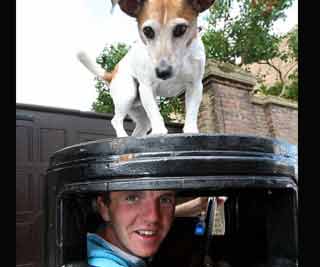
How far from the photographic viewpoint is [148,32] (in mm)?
1114

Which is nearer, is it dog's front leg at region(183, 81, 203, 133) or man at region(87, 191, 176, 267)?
man at region(87, 191, 176, 267)

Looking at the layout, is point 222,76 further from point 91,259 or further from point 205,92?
point 91,259

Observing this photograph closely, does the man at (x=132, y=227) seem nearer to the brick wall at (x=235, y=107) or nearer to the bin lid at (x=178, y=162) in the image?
the bin lid at (x=178, y=162)

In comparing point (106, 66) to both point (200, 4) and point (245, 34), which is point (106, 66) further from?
point (200, 4)

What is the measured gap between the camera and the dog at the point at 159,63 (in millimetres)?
1083

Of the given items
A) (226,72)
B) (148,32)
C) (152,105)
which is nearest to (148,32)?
(148,32)

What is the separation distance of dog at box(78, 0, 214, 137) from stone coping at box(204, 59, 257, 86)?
297 cm

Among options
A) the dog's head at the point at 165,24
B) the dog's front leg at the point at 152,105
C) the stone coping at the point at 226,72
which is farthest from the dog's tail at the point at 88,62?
the stone coping at the point at 226,72

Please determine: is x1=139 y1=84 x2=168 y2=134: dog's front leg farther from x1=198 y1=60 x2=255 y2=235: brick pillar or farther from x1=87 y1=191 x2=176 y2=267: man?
x1=198 y1=60 x2=255 y2=235: brick pillar

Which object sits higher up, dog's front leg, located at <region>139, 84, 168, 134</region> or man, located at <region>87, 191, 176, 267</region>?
dog's front leg, located at <region>139, 84, 168, 134</region>

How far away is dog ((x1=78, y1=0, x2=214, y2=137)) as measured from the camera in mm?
1083

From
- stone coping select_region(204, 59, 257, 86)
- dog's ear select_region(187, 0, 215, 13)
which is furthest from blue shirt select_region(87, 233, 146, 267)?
stone coping select_region(204, 59, 257, 86)
